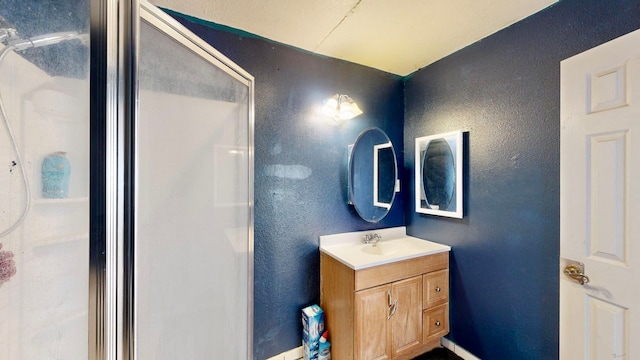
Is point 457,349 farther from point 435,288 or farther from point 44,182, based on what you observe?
point 44,182

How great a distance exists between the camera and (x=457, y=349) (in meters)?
1.65

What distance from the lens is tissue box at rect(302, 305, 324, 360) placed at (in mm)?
1538

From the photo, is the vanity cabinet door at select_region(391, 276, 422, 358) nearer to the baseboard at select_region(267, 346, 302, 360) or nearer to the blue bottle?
the baseboard at select_region(267, 346, 302, 360)

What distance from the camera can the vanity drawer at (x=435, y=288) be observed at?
1.59 m

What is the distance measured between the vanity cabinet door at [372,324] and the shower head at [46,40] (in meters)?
1.67

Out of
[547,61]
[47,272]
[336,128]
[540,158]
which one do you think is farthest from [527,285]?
[47,272]

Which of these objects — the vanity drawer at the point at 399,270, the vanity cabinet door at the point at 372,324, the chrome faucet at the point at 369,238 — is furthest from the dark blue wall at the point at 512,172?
the vanity cabinet door at the point at 372,324

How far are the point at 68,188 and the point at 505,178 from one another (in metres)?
2.13

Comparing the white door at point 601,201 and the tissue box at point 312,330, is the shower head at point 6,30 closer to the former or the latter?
the tissue box at point 312,330

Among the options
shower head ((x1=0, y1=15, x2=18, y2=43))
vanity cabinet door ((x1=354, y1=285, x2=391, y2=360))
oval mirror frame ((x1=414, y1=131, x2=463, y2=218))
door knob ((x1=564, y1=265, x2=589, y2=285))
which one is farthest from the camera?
oval mirror frame ((x1=414, y1=131, x2=463, y2=218))

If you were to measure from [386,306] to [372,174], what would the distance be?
3.19ft

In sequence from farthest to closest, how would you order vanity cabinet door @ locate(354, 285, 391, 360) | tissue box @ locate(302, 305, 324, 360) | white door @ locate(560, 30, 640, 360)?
tissue box @ locate(302, 305, 324, 360) → vanity cabinet door @ locate(354, 285, 391, 360) → white door @ locate(560, 30, 640, 360)

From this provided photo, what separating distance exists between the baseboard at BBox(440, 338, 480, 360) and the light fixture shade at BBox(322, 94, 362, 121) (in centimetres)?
187

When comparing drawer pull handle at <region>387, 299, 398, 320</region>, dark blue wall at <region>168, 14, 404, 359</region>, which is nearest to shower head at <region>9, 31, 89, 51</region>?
Answer: dark blue wall at <region>168, 14, 404, 359</region>
